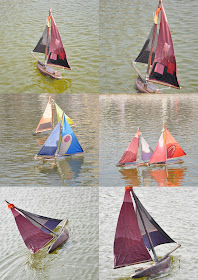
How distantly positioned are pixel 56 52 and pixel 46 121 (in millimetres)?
2332

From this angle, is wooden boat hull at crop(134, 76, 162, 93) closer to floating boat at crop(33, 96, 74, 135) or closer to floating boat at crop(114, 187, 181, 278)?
floating boat at crop(33, 96, 74, 135)

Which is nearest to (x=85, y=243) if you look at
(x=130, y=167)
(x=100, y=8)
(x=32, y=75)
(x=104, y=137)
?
(x=130, y=167)

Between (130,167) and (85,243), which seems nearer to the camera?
(85,243)

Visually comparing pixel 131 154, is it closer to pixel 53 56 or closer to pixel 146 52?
pixel 146 52

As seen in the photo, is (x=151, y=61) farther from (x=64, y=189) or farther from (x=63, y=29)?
(x=64, y=189)

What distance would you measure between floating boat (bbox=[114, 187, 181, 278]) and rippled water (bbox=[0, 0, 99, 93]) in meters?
5.74

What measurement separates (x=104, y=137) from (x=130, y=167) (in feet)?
7.60

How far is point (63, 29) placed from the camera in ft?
55.4

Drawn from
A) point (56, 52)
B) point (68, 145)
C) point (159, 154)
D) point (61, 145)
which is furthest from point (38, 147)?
point (159, 154)

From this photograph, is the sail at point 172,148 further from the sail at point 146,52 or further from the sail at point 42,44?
the sail at point 42,44

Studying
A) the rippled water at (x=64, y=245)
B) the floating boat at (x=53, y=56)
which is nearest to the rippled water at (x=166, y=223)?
the rippled water at (x=64, y=245)

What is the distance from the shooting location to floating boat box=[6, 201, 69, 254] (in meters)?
9.99

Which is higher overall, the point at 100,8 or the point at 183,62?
the point at 100,8

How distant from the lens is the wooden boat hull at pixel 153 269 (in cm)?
901
